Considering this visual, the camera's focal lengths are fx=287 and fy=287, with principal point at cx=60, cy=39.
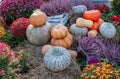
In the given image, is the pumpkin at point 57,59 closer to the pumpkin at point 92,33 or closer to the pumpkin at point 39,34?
the pumpkin at point 39,34

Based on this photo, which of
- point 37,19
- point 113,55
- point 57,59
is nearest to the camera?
point 57,59

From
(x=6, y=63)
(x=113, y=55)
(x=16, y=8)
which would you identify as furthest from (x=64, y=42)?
(x=16, y=8)

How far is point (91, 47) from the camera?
4.78 meters

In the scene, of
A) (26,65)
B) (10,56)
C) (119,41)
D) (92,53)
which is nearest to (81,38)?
(92,53)

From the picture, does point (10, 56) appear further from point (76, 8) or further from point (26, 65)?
point (76, 8)

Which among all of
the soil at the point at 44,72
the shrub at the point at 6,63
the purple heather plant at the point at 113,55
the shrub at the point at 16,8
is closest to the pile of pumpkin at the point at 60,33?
the soil at the point at 44,72

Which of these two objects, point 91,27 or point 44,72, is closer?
point 44,72

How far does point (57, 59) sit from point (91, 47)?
846 mm

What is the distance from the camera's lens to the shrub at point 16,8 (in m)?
6.19

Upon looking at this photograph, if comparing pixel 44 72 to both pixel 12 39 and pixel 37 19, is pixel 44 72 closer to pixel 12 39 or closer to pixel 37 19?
pixel 37 19

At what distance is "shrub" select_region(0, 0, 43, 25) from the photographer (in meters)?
6.19

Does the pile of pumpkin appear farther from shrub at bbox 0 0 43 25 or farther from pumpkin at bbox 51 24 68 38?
shrub at bbox 0 0 43 25

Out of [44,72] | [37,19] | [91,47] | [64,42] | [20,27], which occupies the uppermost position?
[37,19]

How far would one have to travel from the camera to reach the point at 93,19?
5.27 meters
